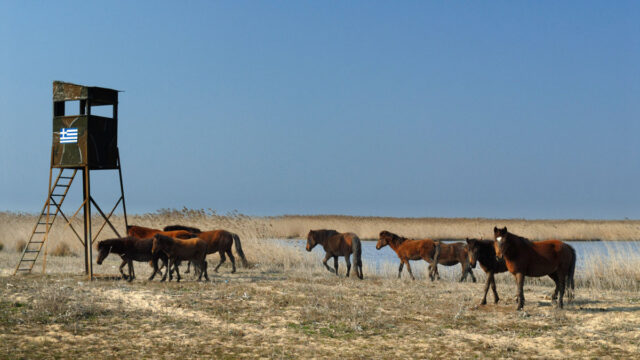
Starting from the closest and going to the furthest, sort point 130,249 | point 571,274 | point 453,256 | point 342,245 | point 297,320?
point 297,320
point 571,274
point 130,249
point 453,256
point 342,245

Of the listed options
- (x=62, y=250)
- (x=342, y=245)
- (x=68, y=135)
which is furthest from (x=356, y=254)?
(x=62, y=250)

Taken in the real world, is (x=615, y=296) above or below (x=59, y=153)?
below

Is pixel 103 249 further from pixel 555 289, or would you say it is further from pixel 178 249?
pixel 555 289

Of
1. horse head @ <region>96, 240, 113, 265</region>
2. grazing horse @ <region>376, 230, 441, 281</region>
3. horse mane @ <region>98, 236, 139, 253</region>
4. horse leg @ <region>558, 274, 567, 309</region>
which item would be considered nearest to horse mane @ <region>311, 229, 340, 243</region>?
grazing horse @ <region>376, 230, 441, 281</region>

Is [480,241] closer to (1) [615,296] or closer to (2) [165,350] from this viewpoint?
(1) [615,296]

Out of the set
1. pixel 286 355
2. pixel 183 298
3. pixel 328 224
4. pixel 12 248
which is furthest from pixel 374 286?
pixel 328 224

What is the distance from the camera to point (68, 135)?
18812 millimetres

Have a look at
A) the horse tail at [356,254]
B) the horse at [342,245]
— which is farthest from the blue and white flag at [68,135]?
the horse tail at [356,254]

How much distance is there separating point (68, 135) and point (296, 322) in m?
11.0

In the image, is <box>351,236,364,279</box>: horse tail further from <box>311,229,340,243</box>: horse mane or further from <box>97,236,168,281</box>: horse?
<box>97,236,168,281</box>: horse

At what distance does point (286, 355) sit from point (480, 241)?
223 inches

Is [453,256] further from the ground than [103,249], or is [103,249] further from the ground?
[103,249]

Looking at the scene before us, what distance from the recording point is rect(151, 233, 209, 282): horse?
53.1 feet

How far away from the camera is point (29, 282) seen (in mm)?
16312
